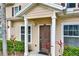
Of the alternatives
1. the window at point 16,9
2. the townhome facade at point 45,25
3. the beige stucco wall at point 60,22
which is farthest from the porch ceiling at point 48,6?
the beige stucco wall at point 60,22

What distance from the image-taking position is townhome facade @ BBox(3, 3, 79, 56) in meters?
3.60

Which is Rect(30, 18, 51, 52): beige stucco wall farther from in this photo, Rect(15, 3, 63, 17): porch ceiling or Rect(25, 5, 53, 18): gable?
Rect(15, 3, 63, 17): porch ceiling

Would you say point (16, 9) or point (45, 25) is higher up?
point (16, 9)

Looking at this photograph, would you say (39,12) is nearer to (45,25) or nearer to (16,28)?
(45,25)

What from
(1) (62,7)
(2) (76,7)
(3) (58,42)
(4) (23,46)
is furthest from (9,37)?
(2) (76,7)

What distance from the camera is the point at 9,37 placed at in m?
3.44

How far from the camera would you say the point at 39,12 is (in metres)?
3.96

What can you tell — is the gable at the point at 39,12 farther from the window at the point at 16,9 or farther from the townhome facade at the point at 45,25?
the window at the point at 16,9

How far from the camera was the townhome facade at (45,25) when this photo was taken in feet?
11.8

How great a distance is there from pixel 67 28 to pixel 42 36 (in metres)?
0.65

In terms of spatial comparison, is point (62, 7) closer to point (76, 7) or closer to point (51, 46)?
point (76, 7)

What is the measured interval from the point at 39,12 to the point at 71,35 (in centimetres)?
86

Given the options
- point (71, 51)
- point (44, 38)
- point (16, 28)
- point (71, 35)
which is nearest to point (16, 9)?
point (16, 28)

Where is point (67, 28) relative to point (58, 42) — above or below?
above
